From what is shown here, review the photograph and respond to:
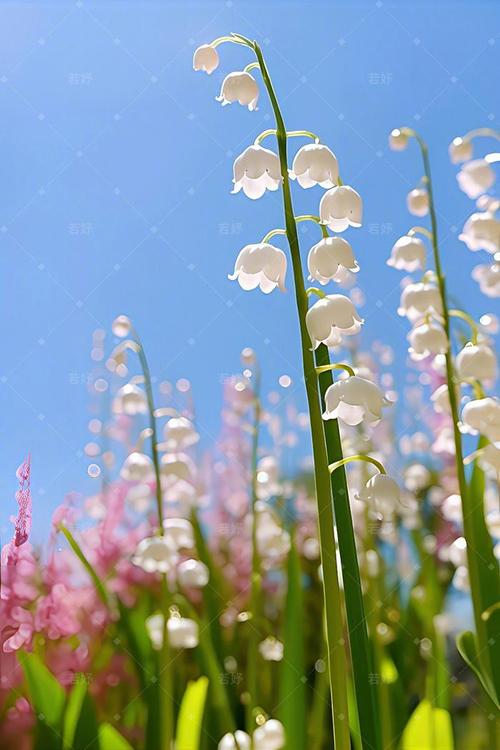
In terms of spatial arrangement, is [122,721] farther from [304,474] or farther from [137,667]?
[304,474]

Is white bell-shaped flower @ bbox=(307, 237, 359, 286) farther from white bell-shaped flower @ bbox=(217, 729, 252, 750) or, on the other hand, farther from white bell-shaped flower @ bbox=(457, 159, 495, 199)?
white bell-shaped flower @ bbox=(217, 729, 252, 750)

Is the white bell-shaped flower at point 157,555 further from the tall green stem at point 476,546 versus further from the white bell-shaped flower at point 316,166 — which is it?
the white bell-shaped flower at point 316,166

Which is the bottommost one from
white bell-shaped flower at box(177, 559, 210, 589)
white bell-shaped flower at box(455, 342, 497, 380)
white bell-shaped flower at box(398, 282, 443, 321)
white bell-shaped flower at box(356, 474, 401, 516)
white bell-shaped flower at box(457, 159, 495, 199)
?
white bell-shaped flower at box(177, 559, 210, 589)

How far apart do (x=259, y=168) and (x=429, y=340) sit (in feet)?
1.06

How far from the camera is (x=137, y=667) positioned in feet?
3.97

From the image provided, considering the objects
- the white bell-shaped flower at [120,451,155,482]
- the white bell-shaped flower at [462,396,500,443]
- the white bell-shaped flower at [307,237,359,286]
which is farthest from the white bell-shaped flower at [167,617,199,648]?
the white bell-shaped flower at [307,237,359,286]

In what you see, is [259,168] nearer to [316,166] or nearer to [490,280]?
[316,166]

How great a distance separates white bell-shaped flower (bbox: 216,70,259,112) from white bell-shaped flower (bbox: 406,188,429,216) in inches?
13.0

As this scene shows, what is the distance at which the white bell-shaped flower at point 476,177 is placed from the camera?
0.91m

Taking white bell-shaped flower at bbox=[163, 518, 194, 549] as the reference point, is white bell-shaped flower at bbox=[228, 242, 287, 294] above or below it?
above

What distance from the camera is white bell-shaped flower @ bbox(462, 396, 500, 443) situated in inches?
31.4

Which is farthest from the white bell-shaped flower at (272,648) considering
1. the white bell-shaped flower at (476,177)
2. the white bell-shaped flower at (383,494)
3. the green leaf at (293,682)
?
the white bell-shaped flower at (476,177)

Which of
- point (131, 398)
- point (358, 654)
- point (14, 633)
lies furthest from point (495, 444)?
point (14, 633)

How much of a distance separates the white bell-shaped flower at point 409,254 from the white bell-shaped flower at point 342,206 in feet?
1.00
